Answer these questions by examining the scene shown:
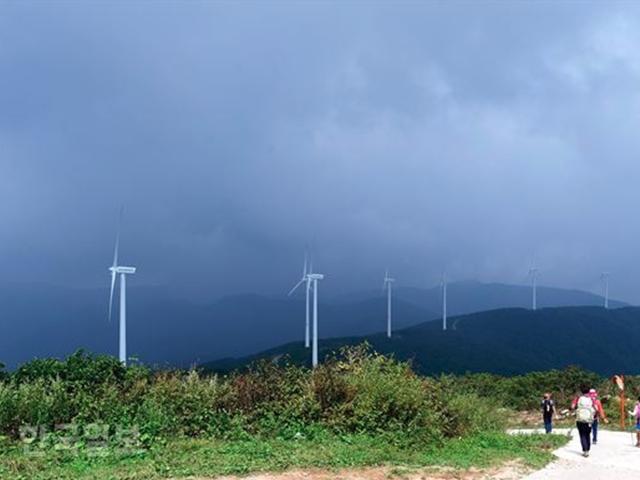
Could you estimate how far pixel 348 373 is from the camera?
18281 mm

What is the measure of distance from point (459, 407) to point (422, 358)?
341 feet

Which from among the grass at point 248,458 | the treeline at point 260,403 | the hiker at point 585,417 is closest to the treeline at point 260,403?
the treeline at point 260,403

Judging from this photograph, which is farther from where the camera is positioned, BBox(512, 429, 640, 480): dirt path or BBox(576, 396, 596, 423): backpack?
BBox(576, 396, 596, 423): backpack

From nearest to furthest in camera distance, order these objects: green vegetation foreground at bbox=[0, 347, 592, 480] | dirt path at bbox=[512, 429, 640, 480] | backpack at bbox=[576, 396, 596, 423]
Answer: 1. green vegetation foreground at bbox=[0, 347, 592, 480]
2. dirt path at bbox=[512, 429, 640, 480]
3. backpack at bbox=[576, 396, 596, 423]

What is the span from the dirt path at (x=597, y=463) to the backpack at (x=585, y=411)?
3.17 feet

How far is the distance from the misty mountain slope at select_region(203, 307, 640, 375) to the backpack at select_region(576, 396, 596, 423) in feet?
296

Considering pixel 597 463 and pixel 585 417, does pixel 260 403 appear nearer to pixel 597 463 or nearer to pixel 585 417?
pixel 585 417

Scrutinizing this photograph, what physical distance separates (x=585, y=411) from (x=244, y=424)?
27.2 feet

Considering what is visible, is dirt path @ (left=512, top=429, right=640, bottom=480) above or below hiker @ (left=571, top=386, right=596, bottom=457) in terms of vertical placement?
below

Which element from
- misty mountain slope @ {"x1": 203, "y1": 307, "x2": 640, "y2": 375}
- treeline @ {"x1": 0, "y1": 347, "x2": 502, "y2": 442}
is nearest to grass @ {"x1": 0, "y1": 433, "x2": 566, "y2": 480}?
treeline @ {"x1": 0, "y1": 347, "x2": 502, "y2": 442}

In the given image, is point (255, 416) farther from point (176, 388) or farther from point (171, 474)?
point (171, 474)

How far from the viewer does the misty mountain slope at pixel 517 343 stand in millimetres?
121812

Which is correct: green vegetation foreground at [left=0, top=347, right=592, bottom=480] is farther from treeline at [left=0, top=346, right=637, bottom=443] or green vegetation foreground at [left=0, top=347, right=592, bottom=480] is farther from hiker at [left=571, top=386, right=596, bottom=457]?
hiker at [left=571, top=386, right=596, bottom=457]

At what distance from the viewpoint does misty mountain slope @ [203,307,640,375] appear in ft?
400
